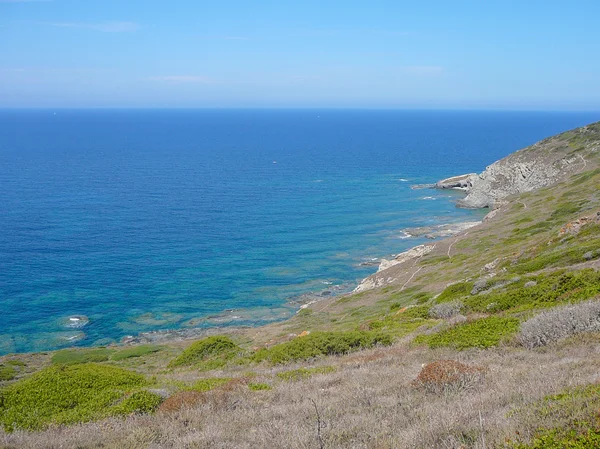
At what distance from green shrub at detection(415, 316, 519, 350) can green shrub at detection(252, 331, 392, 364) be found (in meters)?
2.42

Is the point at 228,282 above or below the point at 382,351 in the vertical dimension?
below

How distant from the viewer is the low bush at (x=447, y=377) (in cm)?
1130

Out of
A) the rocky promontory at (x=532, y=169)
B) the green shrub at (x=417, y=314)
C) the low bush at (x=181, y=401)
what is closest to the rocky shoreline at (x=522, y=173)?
the rocky promontory at (x=532, y=169)

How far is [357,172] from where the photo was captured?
164500mm

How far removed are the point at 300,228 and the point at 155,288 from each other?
121ft

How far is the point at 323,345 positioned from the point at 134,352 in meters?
28.3

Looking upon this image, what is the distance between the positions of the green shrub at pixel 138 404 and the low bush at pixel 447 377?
6440mm

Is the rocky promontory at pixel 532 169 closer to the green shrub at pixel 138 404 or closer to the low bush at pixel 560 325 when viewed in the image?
the low bush at pixel 560 325

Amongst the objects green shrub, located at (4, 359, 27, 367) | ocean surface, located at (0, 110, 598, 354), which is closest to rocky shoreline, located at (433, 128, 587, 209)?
ocean surface, located at (0, 110, 598, 354)

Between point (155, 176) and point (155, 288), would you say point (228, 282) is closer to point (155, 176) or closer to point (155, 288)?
point (155, 288)

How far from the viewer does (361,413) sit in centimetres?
1005

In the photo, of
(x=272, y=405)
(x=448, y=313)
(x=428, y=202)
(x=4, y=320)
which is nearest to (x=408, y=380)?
(x=272, y=405)

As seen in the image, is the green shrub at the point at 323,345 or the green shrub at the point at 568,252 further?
the green shrub at the point at 568,252

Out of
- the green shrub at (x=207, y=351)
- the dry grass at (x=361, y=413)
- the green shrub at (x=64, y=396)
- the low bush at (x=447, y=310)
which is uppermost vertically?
the dry grass at (x=361, y=413)
